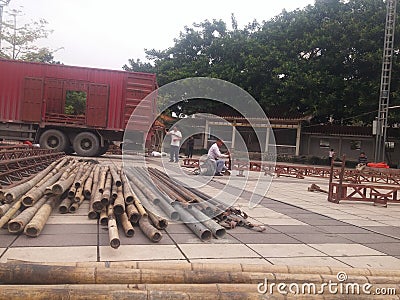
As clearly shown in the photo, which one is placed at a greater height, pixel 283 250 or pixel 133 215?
pixel 133 215

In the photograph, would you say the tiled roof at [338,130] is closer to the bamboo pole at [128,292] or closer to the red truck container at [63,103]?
the red truck container at [63,103]

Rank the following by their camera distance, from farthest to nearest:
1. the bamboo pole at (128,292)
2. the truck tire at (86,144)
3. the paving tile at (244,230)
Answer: the truck tire at (86,144), the paving tile at (244,230), the bamboo pole at (128,292)

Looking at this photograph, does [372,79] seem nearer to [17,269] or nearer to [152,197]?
[152,197]

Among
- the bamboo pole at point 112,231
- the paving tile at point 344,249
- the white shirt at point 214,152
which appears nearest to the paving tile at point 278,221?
the paving tile at point 344,249

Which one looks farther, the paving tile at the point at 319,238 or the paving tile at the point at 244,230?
the paving tile at the point at 244,230

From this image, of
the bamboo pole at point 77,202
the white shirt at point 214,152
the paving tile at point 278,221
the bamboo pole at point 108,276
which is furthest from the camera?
the white shirt at point 214,152

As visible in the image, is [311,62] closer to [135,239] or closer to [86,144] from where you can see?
[86,144]

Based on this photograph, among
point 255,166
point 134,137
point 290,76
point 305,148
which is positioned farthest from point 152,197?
point 305,148

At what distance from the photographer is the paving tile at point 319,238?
4.87 meters

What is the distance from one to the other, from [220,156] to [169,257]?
26.9 ft

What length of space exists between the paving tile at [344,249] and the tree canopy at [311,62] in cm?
1984

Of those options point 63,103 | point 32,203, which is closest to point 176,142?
point 63,103

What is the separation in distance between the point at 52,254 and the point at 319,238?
3203 millimetres

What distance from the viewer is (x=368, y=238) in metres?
5.23
